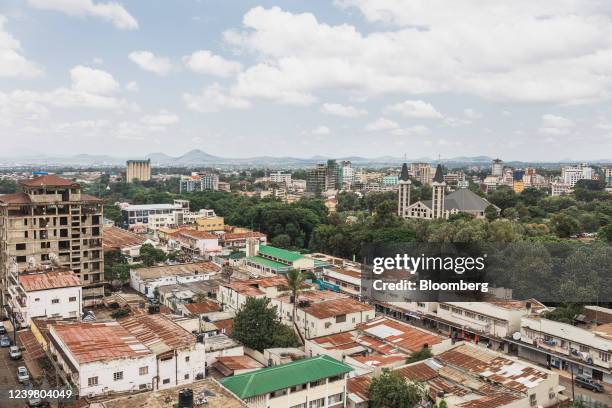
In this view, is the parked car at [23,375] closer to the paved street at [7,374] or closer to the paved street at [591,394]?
the paved street at [7,374]

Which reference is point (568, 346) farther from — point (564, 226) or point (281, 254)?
point (564, 226)

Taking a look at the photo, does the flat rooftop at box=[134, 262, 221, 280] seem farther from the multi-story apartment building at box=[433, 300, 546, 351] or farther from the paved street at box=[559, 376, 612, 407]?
the paved street at box=[559, 376, 612, 407]

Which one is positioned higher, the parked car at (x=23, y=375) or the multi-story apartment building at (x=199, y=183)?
the multi-story apartment building at (x=199, y=183)

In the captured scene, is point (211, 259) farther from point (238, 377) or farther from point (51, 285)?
point (238, 377)

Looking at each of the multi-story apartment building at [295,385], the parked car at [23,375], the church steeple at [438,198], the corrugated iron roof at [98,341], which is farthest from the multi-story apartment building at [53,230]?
the church steeple at [438,198]

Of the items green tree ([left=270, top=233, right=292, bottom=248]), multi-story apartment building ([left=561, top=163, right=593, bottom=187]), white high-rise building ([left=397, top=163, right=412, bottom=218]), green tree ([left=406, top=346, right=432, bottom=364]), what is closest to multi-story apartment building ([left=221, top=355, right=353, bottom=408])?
green tree ([left=406, top=346, right=432, bottom=364])
